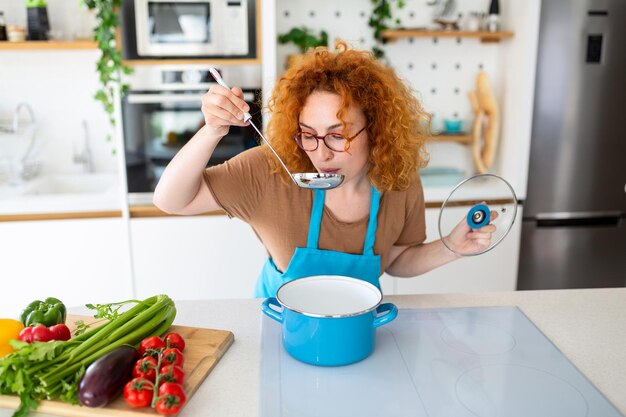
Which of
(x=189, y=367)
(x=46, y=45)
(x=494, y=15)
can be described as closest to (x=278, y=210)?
(x=189, y=367)

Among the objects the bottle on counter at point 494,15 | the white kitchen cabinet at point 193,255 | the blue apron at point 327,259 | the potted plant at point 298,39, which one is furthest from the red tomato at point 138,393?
the bottle on counter at point 494,15

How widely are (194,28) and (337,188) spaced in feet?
4.05

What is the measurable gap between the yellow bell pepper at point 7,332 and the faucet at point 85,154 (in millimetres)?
1896

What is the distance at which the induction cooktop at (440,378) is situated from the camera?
36.6 inches

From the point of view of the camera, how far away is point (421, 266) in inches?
59.1

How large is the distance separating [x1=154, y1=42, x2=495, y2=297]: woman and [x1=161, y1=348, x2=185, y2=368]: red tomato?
1.31 ft

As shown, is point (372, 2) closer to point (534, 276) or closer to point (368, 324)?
point (534, 276)

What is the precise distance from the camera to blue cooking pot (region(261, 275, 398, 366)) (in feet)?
3.30

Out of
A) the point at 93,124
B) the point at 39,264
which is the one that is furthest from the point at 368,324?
the point at 93,124

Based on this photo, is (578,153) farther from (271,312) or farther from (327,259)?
(271,312)

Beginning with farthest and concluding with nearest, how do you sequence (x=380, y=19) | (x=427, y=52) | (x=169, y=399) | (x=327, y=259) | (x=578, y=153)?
(x=427, y=52), (x=380, y=19), (x=578, y=153), (x=327, y=259), (x=169, y=399)

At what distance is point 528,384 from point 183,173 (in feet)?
2.59

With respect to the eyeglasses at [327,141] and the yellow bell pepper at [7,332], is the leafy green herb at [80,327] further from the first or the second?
the eyeglasses at [327,141]

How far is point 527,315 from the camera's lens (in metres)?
1.28
